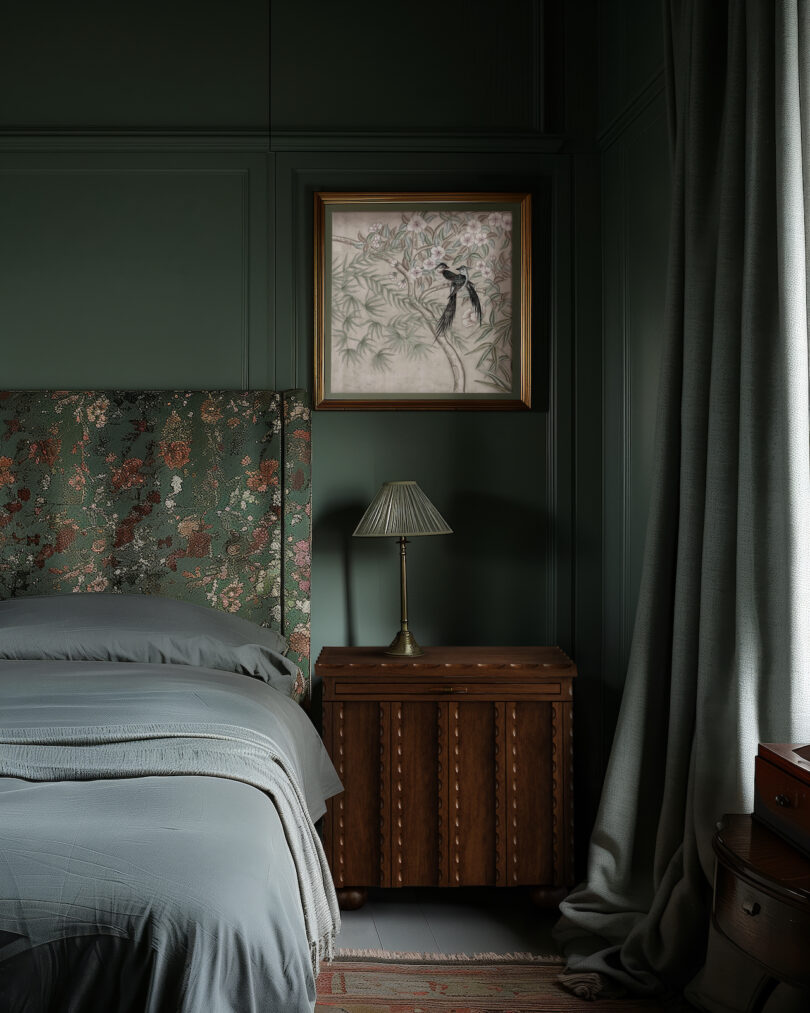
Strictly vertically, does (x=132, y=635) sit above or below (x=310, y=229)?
below

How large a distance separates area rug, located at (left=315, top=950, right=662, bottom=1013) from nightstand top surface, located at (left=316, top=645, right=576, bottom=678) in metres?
0.77

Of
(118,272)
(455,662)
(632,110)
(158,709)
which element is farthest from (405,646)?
(632,110)

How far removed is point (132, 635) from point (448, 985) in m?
1.26

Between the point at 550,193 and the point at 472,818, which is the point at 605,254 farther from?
the point at 472,818

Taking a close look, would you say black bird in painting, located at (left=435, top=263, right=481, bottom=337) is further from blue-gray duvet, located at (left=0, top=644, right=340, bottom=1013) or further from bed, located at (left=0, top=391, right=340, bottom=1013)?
blue-gray duvet, located at (left=0, top=644, right=340, bottom=1013)

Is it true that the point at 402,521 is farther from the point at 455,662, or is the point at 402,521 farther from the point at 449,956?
the point at 449,956

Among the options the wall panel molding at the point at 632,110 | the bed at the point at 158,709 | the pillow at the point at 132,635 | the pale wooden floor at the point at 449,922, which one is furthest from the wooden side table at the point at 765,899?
the wall panel molding at the point at 632,110

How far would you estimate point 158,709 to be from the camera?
1.95m

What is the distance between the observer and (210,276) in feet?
10.3

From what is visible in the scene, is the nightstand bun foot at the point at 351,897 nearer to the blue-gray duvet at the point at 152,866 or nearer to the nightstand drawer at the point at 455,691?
the nightstand drawer at the point at 455,691

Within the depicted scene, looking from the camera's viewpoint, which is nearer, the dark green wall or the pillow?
the pillow

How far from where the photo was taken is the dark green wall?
3.13m

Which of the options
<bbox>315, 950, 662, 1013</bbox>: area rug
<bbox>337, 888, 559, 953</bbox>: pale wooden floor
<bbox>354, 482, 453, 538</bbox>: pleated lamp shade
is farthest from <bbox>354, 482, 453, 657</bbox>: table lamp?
<bbox>315, 950, 662, 1013</bbox>: area rug

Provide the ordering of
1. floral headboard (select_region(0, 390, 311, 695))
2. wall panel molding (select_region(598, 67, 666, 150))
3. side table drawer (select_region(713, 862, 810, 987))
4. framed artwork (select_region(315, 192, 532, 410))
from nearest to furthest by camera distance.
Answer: side table drawer (select_region(713, 862, 810, 987)), wall panel molding (select_region(598, 67, 666, 150)), floral headboard (select_region(0, 390, 311, 695)), framed artwork (select_region(315, 192, 532, 410))
